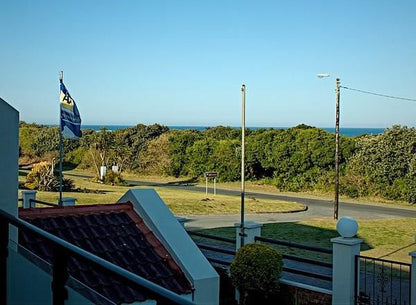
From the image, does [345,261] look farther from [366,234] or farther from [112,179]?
[112,179]

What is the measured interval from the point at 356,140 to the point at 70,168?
25.4 metres

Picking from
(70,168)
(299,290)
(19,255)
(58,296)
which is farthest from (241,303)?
(70,168)

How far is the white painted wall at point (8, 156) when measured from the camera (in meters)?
4.72

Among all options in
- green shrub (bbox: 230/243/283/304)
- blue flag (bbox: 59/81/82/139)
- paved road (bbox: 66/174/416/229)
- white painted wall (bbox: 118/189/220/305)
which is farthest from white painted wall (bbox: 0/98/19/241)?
paved road (bbox: 66/174/416/229)

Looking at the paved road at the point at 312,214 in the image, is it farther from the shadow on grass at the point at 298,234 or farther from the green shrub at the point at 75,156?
the green shrub at the point at 75,156

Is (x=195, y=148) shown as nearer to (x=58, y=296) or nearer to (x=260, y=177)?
(x=260, y=177)

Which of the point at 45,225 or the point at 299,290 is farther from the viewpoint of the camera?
the point at 299,290

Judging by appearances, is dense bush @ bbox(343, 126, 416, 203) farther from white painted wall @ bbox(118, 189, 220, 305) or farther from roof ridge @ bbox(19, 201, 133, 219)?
roof ridge @ bbox(19, 201, 133, 219)

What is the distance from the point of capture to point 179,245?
6.79 meters

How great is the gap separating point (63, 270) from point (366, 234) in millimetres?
16691

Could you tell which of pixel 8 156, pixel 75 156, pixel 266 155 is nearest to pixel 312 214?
pixel 266 155

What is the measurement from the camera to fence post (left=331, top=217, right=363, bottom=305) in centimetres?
848

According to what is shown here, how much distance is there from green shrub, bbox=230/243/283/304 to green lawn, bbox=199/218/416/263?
5.48m

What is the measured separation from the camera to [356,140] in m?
31.5
